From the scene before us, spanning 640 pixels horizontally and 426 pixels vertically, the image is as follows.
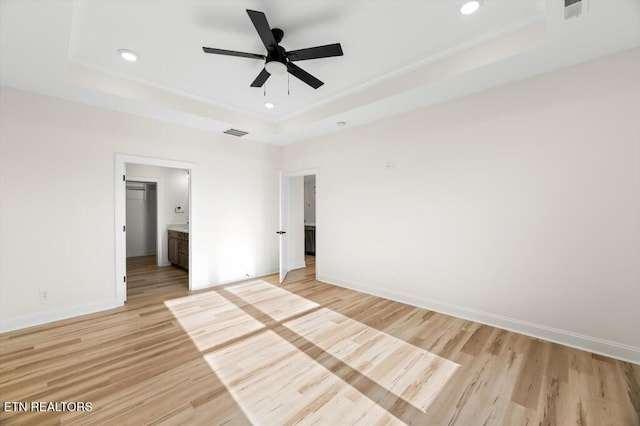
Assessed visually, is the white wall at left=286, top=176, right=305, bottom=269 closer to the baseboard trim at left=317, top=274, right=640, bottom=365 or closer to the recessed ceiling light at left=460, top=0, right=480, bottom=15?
the baseboard trim at left=317, top=274, right=640, bottom=365

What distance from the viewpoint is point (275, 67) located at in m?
2.50

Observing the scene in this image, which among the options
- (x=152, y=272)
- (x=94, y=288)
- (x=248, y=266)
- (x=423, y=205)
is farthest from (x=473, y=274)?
(x=152, y=272)

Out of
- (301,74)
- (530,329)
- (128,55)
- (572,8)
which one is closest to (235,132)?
(128,55)

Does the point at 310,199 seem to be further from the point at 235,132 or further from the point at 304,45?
the point at 304,45

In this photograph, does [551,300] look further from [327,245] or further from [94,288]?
[94,288]

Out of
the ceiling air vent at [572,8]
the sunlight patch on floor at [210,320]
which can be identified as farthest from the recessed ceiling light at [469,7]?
the sunlight patch on floor at [210,320]

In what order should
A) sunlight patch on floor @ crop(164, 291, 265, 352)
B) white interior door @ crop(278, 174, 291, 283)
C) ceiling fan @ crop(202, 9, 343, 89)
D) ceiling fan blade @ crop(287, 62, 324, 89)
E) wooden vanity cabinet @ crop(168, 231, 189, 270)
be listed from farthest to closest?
wooden vanity cabinet @ crop(168, 231, 189, 270) → white interior door @ crop(278, 174, 291, 283) → sunlight patch on floor @ crop(164, 291, 265, 352) → ceiling fan blade @ crop(287, 62, 324, 89) → ceiling fan @ crop(202, 9, 343, 89)

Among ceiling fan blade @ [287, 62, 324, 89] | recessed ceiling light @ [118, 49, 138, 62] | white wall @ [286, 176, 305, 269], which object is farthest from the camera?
white wall @ [286, 176, 305, 269]

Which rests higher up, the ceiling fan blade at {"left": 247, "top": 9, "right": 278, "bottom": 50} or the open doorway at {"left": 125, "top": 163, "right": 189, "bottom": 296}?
the ceiling fan blade at {"left": 247, "top": 9, "right": 278, "bottom": 50}

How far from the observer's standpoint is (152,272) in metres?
5.86

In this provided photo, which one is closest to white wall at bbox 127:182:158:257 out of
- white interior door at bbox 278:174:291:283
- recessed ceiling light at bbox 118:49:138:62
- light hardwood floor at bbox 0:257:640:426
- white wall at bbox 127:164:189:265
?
white wall at bbox 127:164:189:265

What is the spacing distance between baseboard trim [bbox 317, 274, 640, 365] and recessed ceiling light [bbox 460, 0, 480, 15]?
3.18 m

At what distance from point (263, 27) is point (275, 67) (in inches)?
17.9

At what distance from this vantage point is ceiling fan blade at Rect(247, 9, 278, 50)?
1.89 m
